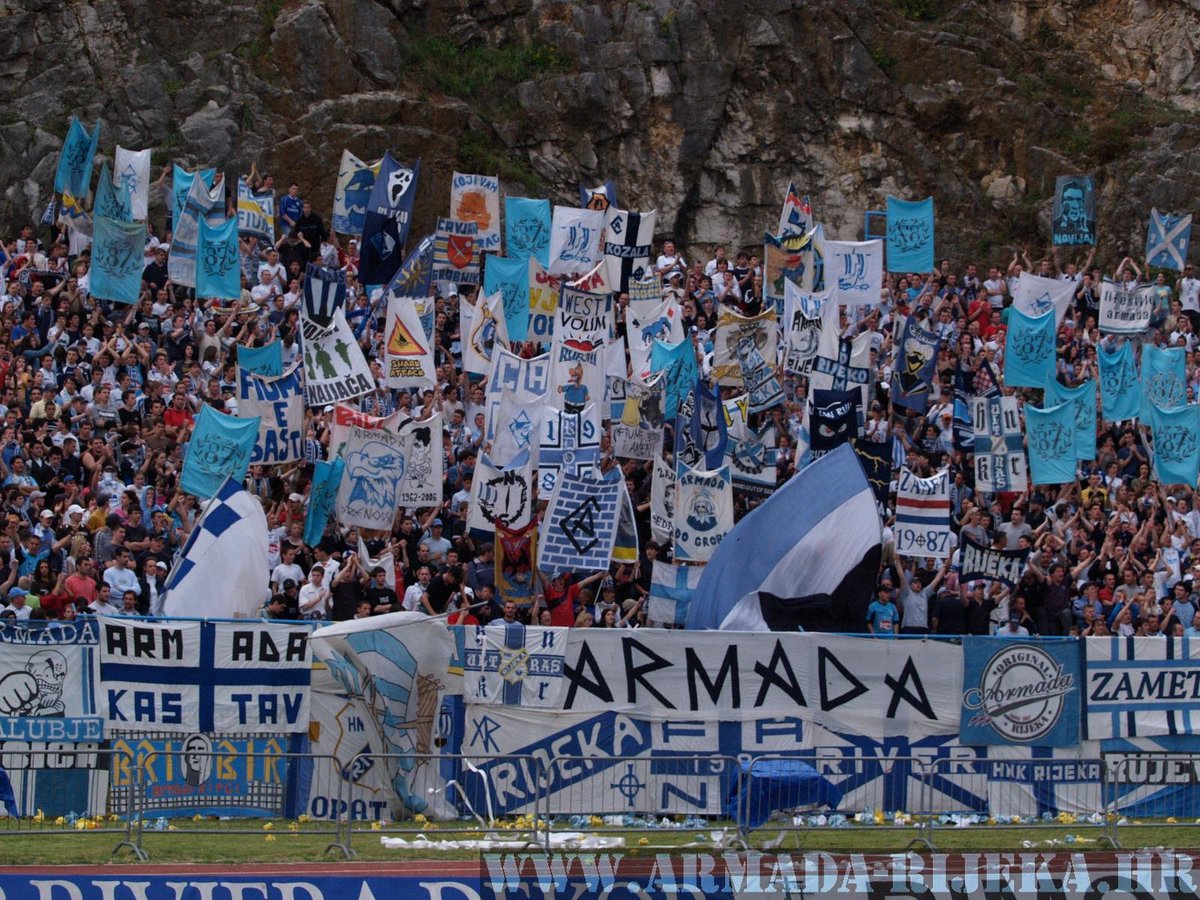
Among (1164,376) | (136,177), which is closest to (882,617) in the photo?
(1164,376)

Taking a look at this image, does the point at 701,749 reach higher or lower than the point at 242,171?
lower

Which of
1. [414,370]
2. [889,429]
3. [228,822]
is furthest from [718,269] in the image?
[228,822]

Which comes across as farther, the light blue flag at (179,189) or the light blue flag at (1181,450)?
the light blue flag at (179,189)

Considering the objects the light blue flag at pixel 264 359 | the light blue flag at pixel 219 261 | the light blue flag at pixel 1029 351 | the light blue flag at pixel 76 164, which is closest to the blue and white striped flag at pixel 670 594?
the light blue flag at pixel 264 359

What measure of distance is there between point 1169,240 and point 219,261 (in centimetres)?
1669

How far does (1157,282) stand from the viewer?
3033 centimetres

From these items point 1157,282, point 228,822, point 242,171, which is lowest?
point 228,822

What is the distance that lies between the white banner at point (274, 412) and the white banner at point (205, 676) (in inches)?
172

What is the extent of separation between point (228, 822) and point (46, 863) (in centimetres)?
265

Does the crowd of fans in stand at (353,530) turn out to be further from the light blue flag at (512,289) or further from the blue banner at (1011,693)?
the blue banner at (1011,693)

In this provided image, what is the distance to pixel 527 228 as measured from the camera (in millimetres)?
28812

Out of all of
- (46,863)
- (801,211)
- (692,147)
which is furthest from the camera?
(692,147)

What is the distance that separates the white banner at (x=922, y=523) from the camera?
21.3 m

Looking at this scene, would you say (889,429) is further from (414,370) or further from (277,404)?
(277,404)
